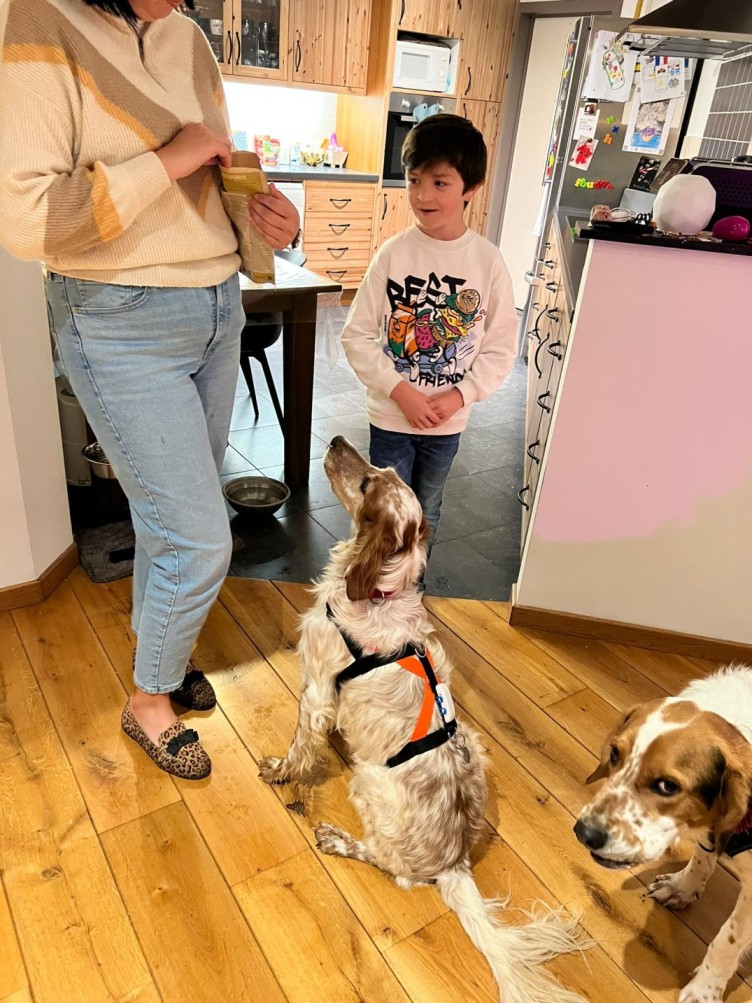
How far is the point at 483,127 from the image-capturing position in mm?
6102

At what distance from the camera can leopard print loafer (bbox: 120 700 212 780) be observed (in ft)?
5.56

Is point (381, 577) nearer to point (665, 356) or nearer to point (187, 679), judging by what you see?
point (187, 679)

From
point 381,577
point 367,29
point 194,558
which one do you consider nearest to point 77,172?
point 194,558

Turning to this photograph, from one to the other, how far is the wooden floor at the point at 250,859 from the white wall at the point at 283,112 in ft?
16.1

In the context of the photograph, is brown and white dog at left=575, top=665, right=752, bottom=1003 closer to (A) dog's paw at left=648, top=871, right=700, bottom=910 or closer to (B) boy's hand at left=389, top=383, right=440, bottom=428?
(A) dog's paw at left=648, top=871, right=700, bottom=910

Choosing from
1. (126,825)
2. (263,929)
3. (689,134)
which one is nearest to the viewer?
(263,929)

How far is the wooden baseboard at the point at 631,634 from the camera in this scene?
224 centimetres

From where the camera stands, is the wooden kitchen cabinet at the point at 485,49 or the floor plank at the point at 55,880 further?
the wooden kitchen cabinet at the point at 485,49

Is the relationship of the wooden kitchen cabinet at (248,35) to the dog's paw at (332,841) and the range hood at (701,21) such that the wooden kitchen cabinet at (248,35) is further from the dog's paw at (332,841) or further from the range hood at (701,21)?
the dog's paw at (332,841)

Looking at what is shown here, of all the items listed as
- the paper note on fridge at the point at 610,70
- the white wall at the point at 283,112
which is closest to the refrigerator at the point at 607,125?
the paper note on fridge at the point at 610,70

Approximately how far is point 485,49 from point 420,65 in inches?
24.0

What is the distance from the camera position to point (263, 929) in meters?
1.41

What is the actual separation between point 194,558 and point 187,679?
1.91 feet

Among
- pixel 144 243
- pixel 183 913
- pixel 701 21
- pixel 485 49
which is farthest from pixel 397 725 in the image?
pixel 485 49
